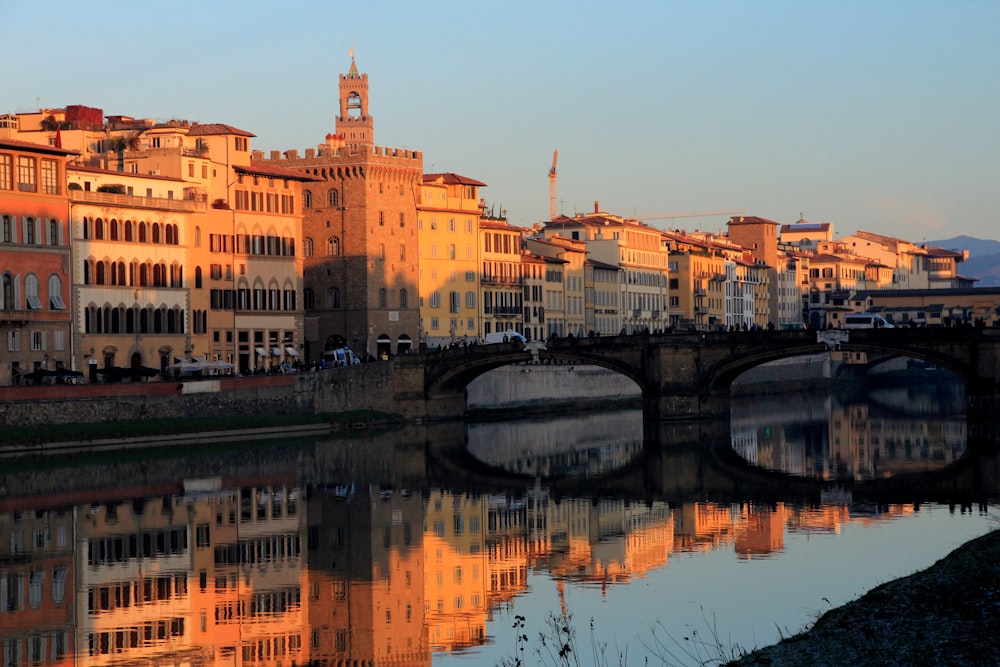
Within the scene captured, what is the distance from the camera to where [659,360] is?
93750mm

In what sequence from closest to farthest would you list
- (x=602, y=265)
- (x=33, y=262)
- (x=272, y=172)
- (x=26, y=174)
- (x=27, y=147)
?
(x=27, y=147) → (x=26, y=174) → (x=33, y=262) → (x=272, y=172) → (x=602, y=265)

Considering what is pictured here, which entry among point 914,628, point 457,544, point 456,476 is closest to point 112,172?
point 456,476

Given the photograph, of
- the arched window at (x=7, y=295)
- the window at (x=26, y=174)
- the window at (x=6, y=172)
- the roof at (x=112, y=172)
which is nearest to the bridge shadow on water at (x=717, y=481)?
the arched window at (x=7, y=295)

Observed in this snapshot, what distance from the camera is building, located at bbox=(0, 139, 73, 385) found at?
261 ft

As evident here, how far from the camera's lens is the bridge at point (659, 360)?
90.7 m

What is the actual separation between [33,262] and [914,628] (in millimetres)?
62761

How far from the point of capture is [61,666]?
1246 inches

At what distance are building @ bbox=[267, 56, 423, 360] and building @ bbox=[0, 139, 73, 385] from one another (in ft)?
88.9

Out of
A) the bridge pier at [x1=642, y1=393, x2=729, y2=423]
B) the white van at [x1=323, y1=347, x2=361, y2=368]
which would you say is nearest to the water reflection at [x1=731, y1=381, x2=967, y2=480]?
the bridge pier at [x1=642, y1=393, x2=729, y2=423]

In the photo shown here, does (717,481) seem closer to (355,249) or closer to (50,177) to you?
(50,177)

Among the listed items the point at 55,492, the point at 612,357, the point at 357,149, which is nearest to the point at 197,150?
the point at 357,149

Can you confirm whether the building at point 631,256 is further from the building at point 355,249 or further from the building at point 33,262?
the building at point 33,262

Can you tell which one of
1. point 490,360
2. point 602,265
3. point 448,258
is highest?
point 602,265

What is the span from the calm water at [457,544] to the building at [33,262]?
13.2m
